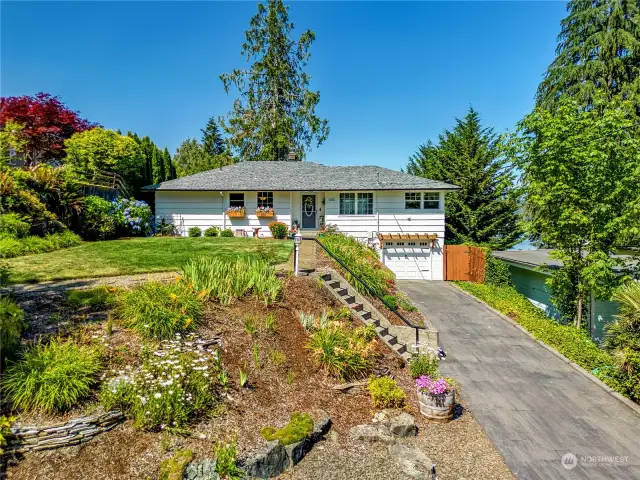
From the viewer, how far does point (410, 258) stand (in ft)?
65.2

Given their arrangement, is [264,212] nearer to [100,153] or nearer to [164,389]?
[100,153]

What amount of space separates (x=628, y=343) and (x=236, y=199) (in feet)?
56.6

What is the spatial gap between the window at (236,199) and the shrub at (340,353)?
1387 centimetres

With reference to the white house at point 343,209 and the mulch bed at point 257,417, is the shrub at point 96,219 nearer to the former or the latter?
the white house at point 343,209

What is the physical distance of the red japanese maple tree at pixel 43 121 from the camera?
18.0 meters

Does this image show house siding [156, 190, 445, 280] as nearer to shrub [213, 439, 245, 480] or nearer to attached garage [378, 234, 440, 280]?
attached garage [378, 234, 440, 280]

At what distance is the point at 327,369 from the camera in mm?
6762

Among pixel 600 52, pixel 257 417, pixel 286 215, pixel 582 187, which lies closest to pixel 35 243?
pixel 257 417

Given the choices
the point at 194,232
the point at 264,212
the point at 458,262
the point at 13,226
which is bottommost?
the point at 458,262

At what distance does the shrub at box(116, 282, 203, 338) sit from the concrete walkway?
5489 mm

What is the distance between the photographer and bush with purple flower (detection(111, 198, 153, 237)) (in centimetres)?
1653

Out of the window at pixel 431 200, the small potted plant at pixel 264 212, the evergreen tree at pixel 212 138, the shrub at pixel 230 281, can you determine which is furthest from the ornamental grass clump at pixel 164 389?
the evergreen tree at pixel 212 138

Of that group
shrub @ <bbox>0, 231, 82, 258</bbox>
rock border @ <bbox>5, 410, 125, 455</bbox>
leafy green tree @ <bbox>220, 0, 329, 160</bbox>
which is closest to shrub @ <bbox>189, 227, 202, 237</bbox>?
shrub @ <bbox>0, 231, 82, 258</bbox>

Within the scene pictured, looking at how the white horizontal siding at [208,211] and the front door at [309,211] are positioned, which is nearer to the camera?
the white horizontal siding at [208,211]
